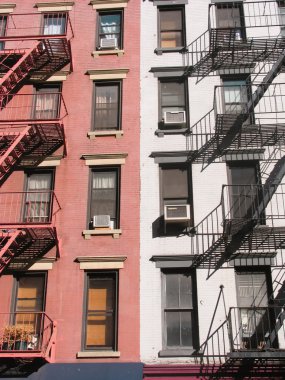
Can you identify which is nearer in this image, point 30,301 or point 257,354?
point 257,354

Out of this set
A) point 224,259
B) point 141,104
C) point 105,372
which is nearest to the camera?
point 105,372

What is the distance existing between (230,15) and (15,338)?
1292 cm

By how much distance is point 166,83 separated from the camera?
671 inches

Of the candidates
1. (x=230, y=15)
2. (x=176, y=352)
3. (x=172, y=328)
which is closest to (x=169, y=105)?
(x=230, y=15)

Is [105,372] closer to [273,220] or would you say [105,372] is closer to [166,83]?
[273,220]

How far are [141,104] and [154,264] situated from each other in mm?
5372

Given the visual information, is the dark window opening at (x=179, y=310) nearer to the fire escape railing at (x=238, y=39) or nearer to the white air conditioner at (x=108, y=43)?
the fire escape railing at (x=238, y=39)

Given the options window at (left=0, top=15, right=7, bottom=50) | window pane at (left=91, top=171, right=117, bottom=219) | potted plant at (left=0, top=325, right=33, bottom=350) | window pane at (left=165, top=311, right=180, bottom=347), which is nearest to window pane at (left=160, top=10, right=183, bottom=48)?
window pane at (left=91, top=171, right=117, bottom=219)

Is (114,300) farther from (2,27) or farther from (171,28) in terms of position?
(2,27)

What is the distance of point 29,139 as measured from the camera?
620 inches

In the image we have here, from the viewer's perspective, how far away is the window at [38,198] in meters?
15.1

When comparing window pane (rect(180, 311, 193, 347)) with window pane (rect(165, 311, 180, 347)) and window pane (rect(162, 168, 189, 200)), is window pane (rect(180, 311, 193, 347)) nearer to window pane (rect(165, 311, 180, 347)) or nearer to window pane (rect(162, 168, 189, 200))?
window pane (rect(165, 311, 180, 347))

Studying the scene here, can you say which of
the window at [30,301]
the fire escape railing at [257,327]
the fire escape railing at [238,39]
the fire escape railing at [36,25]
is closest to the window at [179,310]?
the fire escape railing at [257,327]

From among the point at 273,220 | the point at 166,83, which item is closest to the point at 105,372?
the point at 273,220
